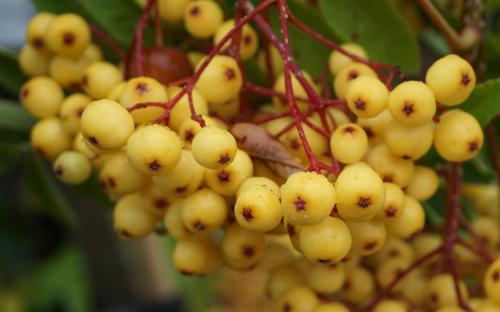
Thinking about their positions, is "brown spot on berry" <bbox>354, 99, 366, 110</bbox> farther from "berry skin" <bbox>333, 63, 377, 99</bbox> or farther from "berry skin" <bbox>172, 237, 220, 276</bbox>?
"berry skin" <bbox>172, 237, 220, 276</bbox>

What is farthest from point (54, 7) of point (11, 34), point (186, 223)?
point (11, 34)

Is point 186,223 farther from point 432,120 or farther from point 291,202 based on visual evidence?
point 432,120

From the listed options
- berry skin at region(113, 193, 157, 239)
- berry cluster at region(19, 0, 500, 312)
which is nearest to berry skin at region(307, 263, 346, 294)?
berry cluster at region(19, 0, 500, 312)

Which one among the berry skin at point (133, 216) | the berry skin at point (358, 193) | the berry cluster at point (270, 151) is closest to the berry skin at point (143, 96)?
the berry cluster at point (270, 151)

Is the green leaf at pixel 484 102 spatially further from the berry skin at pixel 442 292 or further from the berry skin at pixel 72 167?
the berry skin at pixel 72 167

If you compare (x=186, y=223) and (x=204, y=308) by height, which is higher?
(x=186, y=223)

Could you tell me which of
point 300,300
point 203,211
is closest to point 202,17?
point 203,211

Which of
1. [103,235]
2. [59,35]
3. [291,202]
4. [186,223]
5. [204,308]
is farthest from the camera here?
[204,308]
